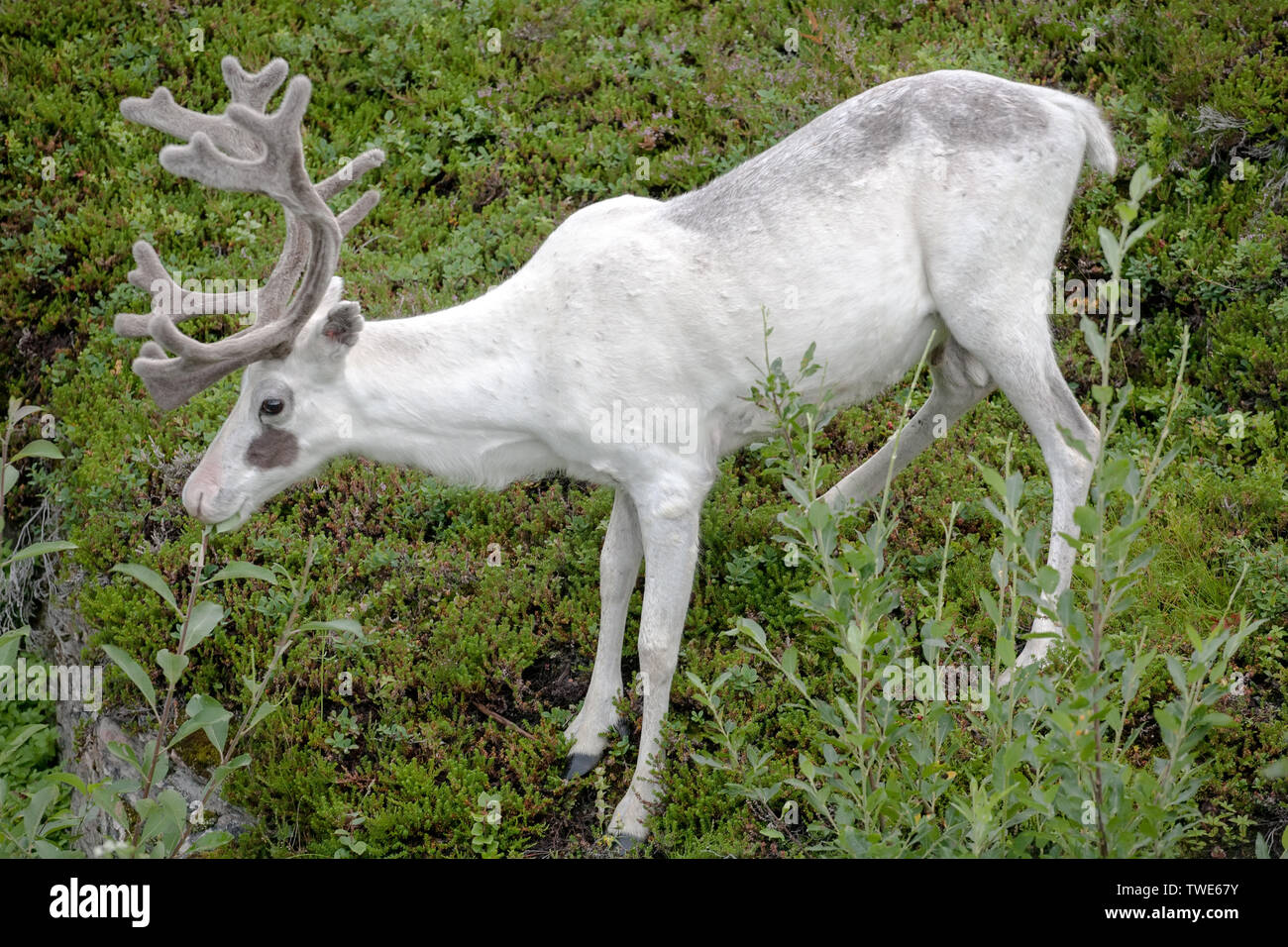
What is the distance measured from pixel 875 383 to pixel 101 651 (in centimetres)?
440

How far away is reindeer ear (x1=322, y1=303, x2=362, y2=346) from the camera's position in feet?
17.2

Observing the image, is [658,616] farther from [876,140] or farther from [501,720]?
[876,140]

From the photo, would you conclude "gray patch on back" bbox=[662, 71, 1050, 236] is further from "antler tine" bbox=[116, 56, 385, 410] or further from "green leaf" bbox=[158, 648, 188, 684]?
"green leaf" bbox=[158, 648, 188, 684]

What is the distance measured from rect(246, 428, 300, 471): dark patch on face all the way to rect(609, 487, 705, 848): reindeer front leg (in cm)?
152

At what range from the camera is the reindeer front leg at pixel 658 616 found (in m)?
5.58

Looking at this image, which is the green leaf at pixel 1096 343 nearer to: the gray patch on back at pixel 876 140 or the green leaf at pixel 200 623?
the green leaf at pixel 200 623

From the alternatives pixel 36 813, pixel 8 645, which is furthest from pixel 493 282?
pixel 36 813

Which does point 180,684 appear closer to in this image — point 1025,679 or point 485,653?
point 485,653

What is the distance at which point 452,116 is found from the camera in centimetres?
989

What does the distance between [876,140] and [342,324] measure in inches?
97.4

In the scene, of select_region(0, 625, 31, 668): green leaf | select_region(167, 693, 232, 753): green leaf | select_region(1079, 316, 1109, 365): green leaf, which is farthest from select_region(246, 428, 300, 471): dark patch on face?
select_region(1079, 316, 1109, 365): green leaf

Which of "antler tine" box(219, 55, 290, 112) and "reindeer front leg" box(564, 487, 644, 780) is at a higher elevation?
"antler tine" box(219, 55, 290, 112)

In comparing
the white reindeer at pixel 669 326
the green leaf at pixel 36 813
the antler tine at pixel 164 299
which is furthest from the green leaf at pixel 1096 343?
the antler tine at pixel 164 299

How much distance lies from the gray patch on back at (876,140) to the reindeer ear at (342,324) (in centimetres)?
150
